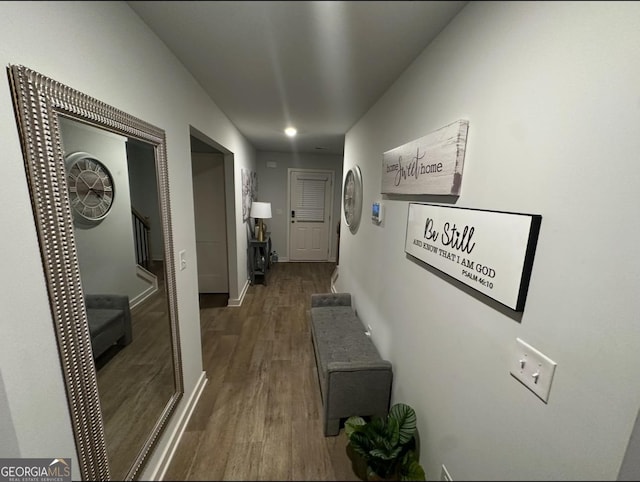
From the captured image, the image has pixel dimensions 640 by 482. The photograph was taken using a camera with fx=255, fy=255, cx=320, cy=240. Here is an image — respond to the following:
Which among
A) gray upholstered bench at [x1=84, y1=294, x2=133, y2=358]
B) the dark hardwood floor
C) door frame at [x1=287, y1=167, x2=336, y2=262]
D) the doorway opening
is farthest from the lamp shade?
gray upholstered bench at [x1=84, y1=294, x2=133, y2=358]

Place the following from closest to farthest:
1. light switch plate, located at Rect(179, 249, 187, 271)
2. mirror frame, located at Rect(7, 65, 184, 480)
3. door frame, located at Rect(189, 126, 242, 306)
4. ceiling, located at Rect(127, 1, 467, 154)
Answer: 1. mirror frame, located at Rect(7, 65, 184, 480)
2. ceiling, located at Rect(127, 1, 467, 154)
3. light switch plate, located at Rect(179, 249, 187, 271)
4. door frame, located at Rect(189, 126, 242, 306)

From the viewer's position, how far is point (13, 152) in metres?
0.61

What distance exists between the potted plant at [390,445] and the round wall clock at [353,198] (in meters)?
1.71

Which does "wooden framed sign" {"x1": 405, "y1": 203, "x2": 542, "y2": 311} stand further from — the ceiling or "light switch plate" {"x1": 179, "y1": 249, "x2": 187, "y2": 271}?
"light switch plate" {"x1": 179, "y1": 249, "x2": 187, "y2": 271}

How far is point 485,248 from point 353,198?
1.97 meters

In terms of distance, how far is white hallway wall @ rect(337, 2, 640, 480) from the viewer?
0.54 meters

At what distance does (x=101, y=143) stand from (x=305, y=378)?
82.9 inches

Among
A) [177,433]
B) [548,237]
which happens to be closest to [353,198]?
[548,237]

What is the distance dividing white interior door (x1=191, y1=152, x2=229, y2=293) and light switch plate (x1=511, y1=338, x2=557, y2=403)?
325 cm

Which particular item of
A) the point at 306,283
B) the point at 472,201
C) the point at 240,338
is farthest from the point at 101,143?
the point at 306,283

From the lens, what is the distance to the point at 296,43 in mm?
1266

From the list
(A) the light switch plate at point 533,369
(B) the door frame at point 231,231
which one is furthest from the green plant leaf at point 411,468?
(B) the door frame at point 231,231

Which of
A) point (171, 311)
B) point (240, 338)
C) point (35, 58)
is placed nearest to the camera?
point (35, 58)

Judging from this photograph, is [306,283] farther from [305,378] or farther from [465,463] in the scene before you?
[465,463]
